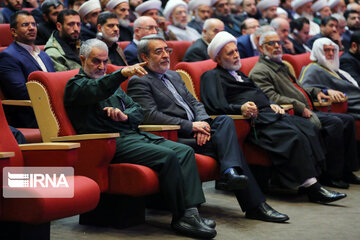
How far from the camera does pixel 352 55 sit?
5.57 metres

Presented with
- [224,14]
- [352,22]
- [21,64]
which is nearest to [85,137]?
[21,64]

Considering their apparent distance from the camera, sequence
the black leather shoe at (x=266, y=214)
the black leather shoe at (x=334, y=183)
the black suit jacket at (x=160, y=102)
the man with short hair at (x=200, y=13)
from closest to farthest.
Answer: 1. the black leather shoe at (x=266, y=214)
2. the black suit jacket at (x=160, y=102)
3. the black leather shoe at (x=334, y=183)
4. the man with short hair at (x=200, y=13)

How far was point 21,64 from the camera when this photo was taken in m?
4.04

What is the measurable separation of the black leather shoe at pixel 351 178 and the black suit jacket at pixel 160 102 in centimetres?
136

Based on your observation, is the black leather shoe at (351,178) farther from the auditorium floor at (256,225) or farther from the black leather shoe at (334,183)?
the auditorium floor at (256,225)

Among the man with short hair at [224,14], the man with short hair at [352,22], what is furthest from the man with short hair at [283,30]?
the man with short hair at [352,22]

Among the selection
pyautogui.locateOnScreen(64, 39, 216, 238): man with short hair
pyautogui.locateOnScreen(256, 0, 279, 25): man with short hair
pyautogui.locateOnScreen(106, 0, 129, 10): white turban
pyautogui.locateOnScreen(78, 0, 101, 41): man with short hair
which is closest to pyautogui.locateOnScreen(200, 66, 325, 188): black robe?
pyautogui.locateOnScreen(64, 39, 216, 238): man with short hair

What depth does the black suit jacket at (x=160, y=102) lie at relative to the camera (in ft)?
12.0

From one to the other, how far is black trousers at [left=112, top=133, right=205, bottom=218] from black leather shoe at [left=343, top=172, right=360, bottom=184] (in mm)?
1734

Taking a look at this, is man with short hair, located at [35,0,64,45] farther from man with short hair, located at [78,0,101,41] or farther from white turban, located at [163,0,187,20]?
white turban, located at [163,0,187,20]

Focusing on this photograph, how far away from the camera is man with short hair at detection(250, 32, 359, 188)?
448 centimetres

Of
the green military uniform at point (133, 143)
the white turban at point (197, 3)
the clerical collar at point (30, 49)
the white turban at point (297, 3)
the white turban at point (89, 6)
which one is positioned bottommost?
the green military uniform at point (133, 143)

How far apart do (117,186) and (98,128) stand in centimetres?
33

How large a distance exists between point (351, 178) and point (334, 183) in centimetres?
21
